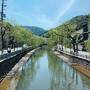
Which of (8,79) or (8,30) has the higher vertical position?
(8,30)

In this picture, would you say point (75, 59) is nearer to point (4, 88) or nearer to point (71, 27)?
point (71, 27)

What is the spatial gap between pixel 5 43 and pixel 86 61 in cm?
4161

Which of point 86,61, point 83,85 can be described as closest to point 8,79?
point 83,85

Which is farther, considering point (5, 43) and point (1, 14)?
point (5, 43)

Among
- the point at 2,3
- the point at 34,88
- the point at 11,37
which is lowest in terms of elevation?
the point at 34,88

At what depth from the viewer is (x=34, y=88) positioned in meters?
34.7

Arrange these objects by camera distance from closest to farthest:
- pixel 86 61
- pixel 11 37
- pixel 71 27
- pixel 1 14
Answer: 1. pixel 86 61
2. pixel 1 14
3. pixel 11 37
4. pixel 71 27

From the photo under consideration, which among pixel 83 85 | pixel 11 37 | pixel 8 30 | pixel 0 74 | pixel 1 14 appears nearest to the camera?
pixel 83 85

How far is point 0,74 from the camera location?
3969cm

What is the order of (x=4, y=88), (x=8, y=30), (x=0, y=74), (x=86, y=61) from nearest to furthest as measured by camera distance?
(x=4, y=88) < (x=0, y=74) < (x=86, y=61) < (x=8, y=30)

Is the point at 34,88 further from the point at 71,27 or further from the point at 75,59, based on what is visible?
the point at 71,27

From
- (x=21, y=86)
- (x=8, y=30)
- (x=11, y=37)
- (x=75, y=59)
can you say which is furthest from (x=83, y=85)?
(x=11, y=37)

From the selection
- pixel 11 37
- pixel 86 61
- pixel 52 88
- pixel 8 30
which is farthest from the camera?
A: pixel 11 37

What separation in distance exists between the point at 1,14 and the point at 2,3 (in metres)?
2.44
